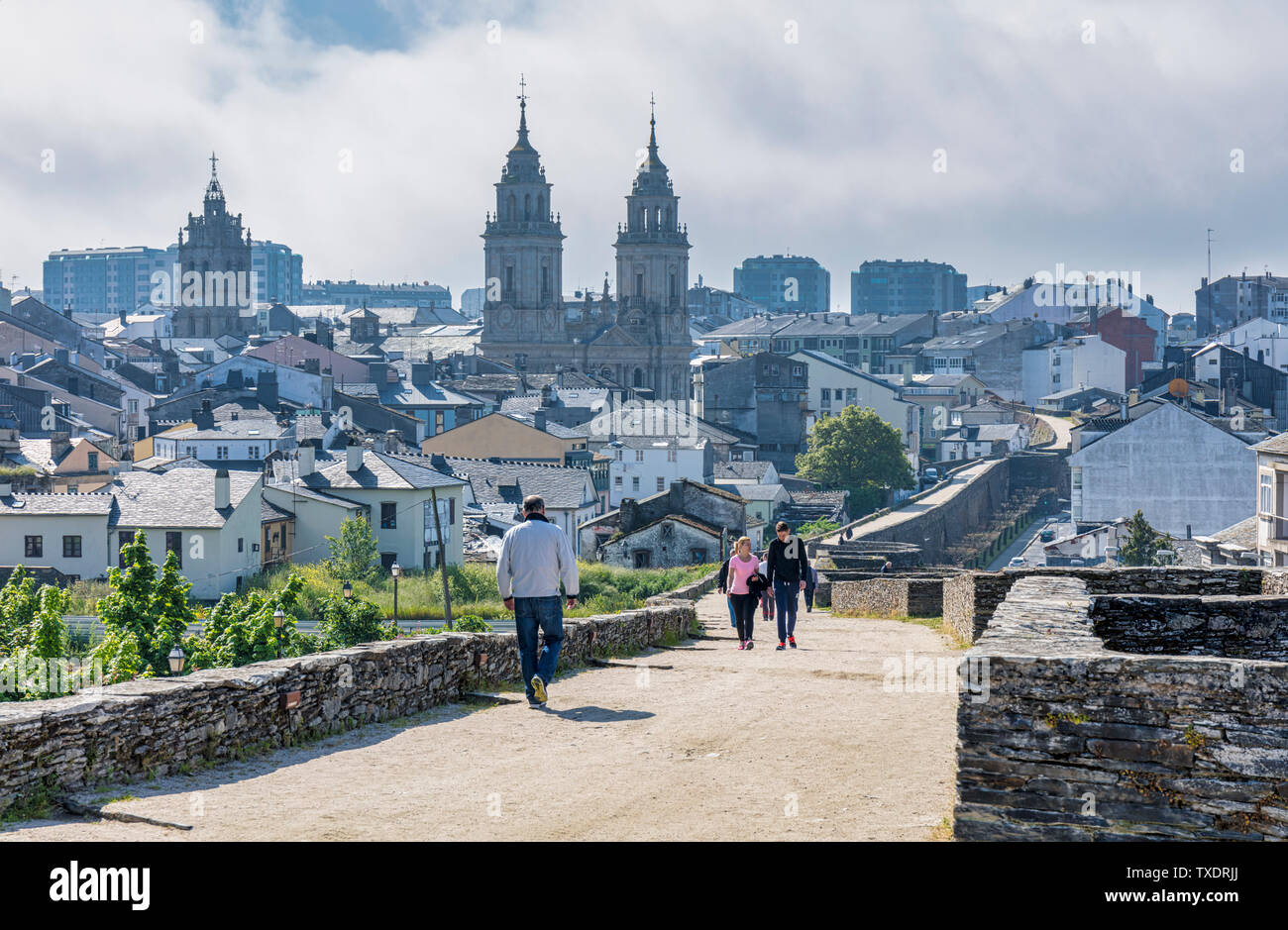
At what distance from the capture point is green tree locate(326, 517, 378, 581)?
50.5m

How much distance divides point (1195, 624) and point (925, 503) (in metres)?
60.3

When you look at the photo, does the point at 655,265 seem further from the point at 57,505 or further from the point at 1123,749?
the point at 1123,749

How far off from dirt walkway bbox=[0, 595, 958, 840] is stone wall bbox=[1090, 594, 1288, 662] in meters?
1.32

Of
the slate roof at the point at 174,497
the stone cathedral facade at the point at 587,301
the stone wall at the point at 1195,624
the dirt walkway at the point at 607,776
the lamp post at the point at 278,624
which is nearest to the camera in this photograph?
the dirt walkway at the point at 607,776

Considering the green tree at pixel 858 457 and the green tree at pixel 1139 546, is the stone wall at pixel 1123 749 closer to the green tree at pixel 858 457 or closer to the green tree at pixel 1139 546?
the green tree at pixel 1139 546

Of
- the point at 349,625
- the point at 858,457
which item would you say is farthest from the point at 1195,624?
the point at 858,457

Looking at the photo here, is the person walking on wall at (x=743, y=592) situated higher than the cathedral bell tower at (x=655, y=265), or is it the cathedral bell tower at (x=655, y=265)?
the cathedral bell tower at (x=655, y=265)

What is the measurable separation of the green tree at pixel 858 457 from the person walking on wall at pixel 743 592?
236 feet

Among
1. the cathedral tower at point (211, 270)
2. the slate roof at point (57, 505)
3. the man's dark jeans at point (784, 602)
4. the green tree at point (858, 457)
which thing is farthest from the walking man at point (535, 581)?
the cathedral tower at point (211, 270)

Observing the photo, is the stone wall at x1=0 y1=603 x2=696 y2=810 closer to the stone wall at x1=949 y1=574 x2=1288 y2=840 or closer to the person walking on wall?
the person walking on wall

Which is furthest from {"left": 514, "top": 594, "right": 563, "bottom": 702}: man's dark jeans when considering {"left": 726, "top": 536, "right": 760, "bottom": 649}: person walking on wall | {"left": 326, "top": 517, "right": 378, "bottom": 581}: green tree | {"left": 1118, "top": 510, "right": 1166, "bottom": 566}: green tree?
{"left": 1118, "top": 510, "right": 1166, "bottom": 566}: green tree

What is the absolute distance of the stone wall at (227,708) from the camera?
8.19m

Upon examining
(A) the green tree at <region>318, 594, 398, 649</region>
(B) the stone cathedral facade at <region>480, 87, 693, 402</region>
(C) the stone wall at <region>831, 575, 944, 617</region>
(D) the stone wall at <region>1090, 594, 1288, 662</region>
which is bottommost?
(A) the green tree at <region>318, 594, 398, 649</region>

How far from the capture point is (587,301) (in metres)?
163
